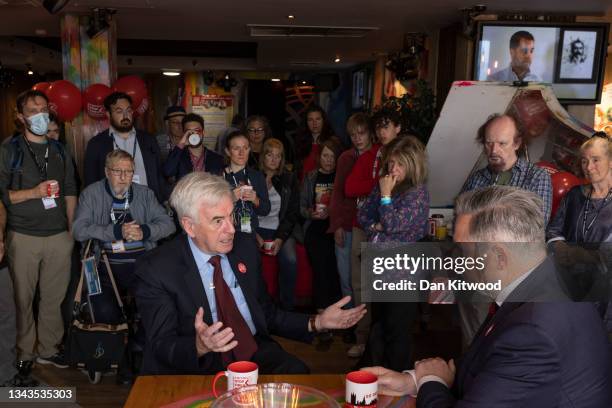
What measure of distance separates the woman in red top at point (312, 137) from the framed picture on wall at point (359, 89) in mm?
5295

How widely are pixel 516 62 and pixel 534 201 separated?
4067 millimetres

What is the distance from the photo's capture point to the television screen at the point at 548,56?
518cm

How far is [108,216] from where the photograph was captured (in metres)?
3.71

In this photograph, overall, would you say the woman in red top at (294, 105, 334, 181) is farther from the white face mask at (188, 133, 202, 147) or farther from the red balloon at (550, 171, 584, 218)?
the red balloon at (550, 171, 584, 218)

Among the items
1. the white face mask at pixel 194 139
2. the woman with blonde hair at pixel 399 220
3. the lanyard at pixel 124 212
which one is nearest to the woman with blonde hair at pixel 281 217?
the white face mask at pixel 194 139

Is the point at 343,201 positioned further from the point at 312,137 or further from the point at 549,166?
the point at 549,166

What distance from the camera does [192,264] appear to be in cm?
229

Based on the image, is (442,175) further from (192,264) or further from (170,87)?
(170,87)

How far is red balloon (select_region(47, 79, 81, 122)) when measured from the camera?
494cm

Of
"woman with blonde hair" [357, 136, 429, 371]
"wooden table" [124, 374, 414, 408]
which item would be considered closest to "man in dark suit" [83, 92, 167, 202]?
"woman with blonde hair" [357, 136, 429, 371]

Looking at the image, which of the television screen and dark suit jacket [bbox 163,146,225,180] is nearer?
dark suit jacket [bbox 163,146,225,180]

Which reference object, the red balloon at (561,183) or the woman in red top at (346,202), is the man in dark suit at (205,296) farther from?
the red balloon at (561,183)

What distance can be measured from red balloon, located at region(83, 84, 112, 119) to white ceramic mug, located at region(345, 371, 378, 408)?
4.25 meters

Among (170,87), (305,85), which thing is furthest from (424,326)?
(170,87)
